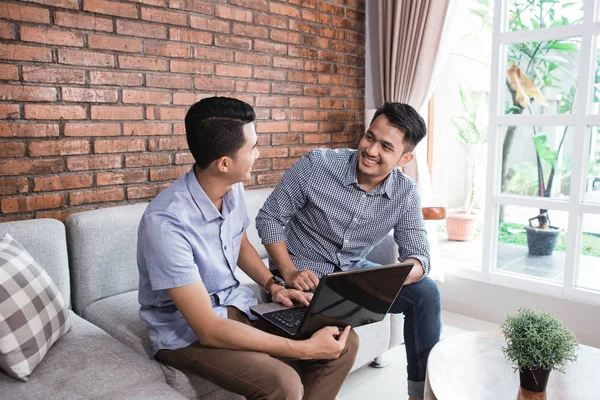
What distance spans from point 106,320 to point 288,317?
0.69 metres

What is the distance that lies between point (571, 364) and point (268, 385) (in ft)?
3.11

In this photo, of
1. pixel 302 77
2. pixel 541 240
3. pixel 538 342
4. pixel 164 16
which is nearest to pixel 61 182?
pixel 164 16

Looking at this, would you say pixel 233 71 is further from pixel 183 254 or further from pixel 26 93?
pixel 183 254

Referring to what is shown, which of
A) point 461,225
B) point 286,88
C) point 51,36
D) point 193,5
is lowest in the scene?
point 461,225

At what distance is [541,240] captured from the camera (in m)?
2.96

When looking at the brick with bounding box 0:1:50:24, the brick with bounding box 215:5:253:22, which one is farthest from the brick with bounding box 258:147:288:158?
the brick with bounding box 0:1:50:24

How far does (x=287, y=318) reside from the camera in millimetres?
1568

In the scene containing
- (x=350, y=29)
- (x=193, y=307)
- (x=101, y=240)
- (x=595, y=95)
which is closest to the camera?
(x=193, y=307)

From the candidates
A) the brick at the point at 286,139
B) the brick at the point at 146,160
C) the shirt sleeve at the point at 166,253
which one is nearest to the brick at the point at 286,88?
the brick at the point at 286,139

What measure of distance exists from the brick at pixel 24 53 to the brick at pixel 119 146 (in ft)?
1.27

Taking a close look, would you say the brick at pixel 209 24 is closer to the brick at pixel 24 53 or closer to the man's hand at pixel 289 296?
the brick at pixel 24 53

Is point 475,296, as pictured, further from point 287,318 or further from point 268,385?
point 268,385

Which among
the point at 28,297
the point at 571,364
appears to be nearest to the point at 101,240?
the point at 28,297

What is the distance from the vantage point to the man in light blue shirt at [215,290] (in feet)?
4.36
